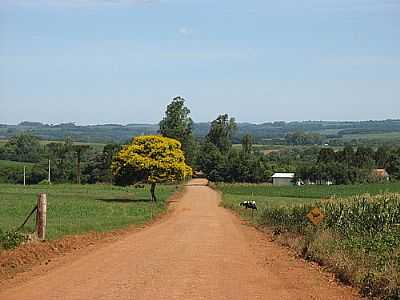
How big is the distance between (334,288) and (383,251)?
187cm

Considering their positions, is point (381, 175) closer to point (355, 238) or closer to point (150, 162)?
point (150, 162)

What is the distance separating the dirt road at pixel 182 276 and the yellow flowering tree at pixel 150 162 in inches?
1368

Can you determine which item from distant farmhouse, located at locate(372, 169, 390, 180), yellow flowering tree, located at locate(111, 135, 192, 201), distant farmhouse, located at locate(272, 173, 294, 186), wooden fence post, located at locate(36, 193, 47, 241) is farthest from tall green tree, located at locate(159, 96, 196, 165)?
wooden fence post, located at locate(36, 193, 47, 241)

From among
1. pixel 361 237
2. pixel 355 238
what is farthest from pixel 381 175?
pixel 355 238

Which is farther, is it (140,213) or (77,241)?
(140,213)

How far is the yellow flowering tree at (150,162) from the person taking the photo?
59.2 m

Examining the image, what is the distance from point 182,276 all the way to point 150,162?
43932 mm

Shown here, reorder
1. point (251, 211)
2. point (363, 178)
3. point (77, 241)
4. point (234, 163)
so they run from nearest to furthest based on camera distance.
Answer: point (77, 241)
point (251, 211)
point (363, 178)
point (234, 163)

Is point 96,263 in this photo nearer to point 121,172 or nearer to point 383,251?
point 383,251

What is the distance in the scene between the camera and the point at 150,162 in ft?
194

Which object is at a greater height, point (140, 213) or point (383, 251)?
point (383, 251)

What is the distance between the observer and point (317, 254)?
786 inches

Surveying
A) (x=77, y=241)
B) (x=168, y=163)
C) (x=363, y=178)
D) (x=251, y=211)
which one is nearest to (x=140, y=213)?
(x=251, y=211)

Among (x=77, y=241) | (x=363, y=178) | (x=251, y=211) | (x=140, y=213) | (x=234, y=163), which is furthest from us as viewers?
(x=234, y=163)
